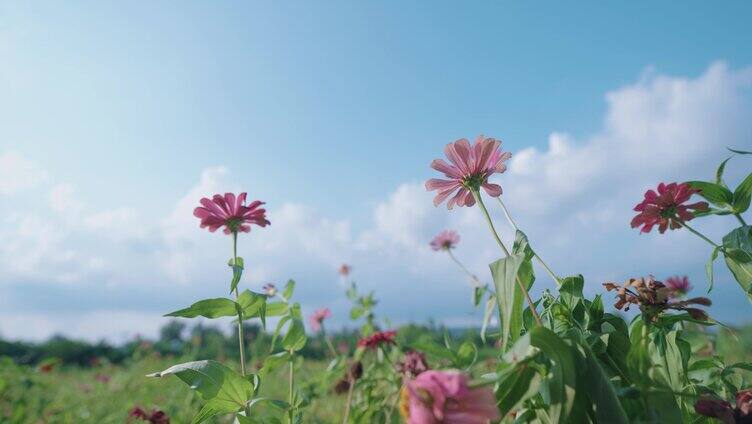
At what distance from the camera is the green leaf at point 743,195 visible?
1069 millimetres

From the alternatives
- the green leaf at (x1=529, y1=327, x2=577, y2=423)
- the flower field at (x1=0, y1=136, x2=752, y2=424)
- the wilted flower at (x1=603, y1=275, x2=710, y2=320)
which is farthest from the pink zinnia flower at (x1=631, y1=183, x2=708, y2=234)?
the green leaf at (x1=529, y1=327, x2=577, y2=423)

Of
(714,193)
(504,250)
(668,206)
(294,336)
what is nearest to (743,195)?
(714,193)

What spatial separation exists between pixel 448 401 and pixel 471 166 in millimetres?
545

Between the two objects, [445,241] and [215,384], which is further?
[445,241]

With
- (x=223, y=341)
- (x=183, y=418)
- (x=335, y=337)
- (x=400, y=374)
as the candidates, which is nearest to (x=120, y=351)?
(x=223, y=341)

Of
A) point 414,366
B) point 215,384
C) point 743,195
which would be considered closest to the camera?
point 215,384

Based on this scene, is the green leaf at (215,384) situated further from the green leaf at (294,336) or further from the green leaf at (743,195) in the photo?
the green leaf at (743,195)

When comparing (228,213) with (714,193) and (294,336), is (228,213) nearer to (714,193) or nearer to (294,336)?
(294,336)

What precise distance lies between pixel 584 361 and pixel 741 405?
1.00 ft

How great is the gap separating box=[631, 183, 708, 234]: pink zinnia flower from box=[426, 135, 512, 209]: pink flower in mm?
418

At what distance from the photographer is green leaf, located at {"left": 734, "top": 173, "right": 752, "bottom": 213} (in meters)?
1.07

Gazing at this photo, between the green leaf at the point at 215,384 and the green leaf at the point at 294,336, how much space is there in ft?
0.86

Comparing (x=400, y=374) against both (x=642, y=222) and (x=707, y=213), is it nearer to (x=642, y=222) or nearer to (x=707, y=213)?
(x=642, y=222)

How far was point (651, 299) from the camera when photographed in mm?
758
